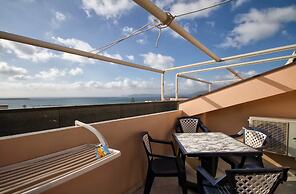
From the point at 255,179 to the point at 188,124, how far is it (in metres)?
2.30

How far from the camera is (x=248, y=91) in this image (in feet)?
9.74

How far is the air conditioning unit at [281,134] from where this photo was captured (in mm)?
2846

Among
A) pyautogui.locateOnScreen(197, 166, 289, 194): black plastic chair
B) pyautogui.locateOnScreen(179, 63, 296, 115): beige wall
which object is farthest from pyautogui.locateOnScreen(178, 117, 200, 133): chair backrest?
pyautogui.locateOnScreen(197, 166, 289, 194): black plastic chair

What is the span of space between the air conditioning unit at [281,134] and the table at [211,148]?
972 millimetres

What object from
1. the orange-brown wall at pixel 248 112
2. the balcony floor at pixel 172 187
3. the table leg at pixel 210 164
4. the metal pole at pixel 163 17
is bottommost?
the balcony floor at pixel 172 187

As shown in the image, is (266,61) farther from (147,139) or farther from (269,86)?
(147,139)

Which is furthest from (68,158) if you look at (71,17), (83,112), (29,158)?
(71,17)

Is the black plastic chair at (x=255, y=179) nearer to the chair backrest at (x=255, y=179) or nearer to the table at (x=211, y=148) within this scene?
the chair backrest at (x=255, y=179)

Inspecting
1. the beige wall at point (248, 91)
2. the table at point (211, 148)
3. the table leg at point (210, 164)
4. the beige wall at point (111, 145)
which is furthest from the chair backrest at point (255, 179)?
the beige wall at point (248, 91)

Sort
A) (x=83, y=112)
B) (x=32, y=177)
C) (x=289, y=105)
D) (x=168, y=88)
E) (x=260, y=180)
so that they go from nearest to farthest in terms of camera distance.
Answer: (x=32, y=177) < (x=260, y=180) < (x=83, y=112) < (x=289, y=105) < (x=168, y=88)

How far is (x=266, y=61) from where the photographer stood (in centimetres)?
327

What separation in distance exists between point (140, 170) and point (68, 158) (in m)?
1.42

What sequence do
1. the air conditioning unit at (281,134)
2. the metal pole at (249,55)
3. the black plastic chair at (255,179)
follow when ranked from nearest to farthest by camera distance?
the black plastic chair at (255,179) < the metal pole at (249,55) < the air conditioning unit at (281,134)

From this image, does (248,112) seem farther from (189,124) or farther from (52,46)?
(52,46)
